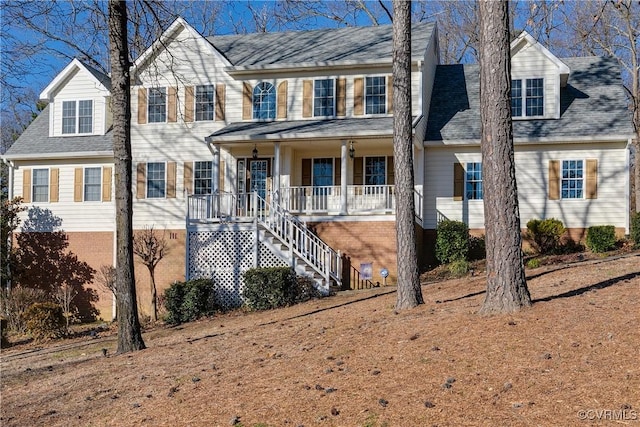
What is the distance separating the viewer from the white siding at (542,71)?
20328mm

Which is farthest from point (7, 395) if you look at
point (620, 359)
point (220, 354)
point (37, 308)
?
point (620, 359)

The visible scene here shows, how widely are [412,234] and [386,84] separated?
9330 mm

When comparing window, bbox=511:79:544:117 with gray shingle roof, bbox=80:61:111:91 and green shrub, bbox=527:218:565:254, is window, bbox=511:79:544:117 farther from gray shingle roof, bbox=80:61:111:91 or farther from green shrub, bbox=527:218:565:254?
gray shingle roof, bbox=80:61:111:91

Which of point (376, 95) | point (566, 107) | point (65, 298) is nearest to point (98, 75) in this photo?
point (65, 298)

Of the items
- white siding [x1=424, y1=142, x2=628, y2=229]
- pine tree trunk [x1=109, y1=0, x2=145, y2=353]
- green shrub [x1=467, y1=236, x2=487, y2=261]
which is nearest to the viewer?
pine tree trunk [x1=109, y1=0, x2=145, y2=353]

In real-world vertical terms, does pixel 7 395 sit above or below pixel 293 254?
below

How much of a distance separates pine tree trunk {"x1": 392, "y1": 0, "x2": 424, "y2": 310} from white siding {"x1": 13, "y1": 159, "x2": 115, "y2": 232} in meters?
12.6

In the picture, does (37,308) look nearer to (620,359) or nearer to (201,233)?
(201,233)

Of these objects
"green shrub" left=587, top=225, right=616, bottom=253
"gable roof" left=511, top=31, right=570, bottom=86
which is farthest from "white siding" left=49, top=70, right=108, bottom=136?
"green shrub" left=587, top=225, right=616, bottom=253

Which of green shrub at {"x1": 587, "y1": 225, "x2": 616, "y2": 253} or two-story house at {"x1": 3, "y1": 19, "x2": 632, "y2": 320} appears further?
two-story house at {"x1": 3, "y1": 19, "x2": 632, "y2": 320}

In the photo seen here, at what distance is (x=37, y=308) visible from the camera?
16.1 metres

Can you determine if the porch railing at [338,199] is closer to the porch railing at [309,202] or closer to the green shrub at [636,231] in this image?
the porch railing at [309,202]

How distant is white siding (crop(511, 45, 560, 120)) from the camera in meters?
20.3

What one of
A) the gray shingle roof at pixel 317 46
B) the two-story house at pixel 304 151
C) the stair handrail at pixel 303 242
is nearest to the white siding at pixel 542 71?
the two-story house at pixel 304 151
